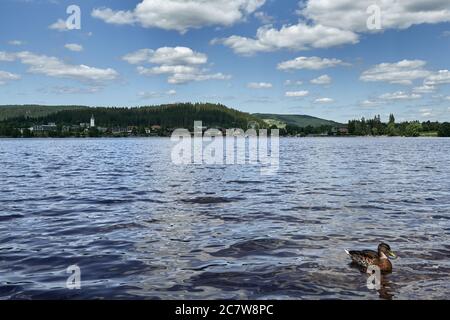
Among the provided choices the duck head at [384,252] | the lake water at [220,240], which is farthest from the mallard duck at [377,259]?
the lake water at [220,240]

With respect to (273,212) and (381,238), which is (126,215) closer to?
(273,212)

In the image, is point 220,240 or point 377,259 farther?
point 220,240

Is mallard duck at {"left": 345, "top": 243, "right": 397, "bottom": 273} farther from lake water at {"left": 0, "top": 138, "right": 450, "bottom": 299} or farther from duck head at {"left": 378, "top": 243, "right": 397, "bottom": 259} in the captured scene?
lake water at {"left": 0, "top": 138, "right": 450, "bottom": 299}

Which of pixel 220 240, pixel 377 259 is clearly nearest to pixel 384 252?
pixel 377 259

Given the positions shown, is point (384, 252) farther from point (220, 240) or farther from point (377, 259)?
point (220, 240)

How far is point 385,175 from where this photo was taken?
44.4 meters

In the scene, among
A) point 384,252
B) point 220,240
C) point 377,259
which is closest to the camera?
point 377,259

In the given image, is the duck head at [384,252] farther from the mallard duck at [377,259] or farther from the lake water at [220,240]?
the lake water at [220,240]

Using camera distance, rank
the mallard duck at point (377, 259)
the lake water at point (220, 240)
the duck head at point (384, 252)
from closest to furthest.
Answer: the lake water at point (220, 240)
the mallard duck at point (377, 259)
the duck head at point (384, 252)

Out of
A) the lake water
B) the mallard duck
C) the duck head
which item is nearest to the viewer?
the lake water

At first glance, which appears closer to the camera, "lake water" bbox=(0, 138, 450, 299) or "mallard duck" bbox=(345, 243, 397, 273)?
"lake water" bbox=(0, 138, 450, 299)

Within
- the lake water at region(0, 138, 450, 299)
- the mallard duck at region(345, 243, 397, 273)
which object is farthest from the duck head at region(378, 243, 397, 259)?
the lake water at region(0, 138, 450, 299)

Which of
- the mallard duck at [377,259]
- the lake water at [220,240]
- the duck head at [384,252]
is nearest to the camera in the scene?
the lake water at [220,240]
